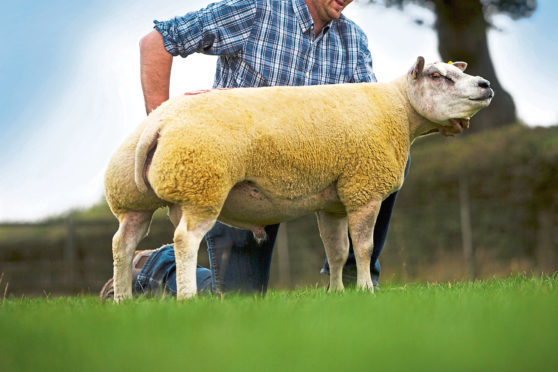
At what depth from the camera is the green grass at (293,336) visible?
1518 mm

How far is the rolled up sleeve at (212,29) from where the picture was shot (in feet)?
12.9

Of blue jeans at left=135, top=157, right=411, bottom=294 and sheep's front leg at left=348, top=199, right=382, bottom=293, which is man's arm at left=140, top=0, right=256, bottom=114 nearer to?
blue jeans at left=135, top=157, right=411, bottom=294

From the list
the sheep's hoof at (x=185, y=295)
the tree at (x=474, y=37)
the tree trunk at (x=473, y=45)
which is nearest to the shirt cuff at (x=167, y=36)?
the sheep's hoof at (x=185, y=295)

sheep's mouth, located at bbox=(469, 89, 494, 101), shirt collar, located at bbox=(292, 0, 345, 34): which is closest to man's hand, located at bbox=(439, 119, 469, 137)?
sheep's mouth, located at bbox=(469, 89, 494, 101)

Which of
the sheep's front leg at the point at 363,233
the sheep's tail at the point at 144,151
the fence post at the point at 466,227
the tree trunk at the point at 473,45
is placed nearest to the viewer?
the sheep's tail at the point at 144,151

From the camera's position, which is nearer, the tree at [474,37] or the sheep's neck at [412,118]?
the sheep's neck at [412,118]

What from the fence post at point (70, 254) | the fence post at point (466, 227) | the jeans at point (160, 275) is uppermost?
the jeans at point (160, 275)

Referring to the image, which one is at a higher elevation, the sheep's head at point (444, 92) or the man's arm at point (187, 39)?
the man's arm at point (187, 39)

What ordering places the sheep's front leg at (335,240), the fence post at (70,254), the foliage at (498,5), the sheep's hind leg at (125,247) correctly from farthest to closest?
the foliage at (498,5)
the fence post at (70,254)
the sheep's front leg at (335,240)
the sheep's hind leg at (125,247)

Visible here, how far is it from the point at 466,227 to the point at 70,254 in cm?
592

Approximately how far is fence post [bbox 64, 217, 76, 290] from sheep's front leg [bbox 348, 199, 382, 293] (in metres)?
6.78

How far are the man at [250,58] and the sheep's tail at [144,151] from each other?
2.99 ft

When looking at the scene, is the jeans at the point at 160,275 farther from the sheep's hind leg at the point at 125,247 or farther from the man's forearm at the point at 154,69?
the man's forearm at the point at 154,69

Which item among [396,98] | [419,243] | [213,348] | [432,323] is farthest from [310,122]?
Answer: [419,243]
